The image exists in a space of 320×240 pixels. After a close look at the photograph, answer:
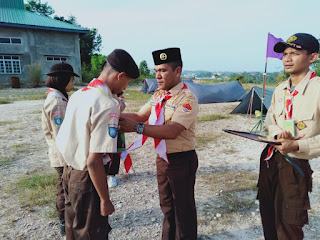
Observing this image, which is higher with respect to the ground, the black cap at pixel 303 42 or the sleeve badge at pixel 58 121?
the black cap at pixel 303 42

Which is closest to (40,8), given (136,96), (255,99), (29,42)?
(29,42)

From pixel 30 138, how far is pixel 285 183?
6.48 meters

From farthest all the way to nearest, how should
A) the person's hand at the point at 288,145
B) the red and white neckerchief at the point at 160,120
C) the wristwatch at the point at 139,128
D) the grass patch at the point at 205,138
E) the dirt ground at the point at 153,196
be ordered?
the grass patch at the point at 205,138 → the dirt ground at the point at 153,196 → the red and white neckerchief at the point at 160,120 → the wristwatch at the point at 139,128 → the person's hand at the point at 288,145

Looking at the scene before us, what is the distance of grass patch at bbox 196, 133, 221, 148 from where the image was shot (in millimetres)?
6234

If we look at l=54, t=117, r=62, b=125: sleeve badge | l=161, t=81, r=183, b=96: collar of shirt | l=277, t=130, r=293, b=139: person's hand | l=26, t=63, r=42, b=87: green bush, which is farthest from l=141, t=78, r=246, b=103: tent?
l=26, t=63, r=42, b=87: green bush

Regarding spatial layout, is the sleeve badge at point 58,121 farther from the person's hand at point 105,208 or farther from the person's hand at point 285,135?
the person's hand at point 285,135

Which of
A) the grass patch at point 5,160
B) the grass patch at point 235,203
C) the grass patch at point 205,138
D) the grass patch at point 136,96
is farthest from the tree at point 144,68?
the grass patch at point 235,203

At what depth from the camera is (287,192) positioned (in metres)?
2.03

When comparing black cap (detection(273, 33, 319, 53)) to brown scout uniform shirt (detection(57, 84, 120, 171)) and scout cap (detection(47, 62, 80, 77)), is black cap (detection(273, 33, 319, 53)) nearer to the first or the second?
brown scout uniform shirt (detection(57, 84, 120, 171))

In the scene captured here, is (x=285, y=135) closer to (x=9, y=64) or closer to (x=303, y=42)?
(x=303, y=42)

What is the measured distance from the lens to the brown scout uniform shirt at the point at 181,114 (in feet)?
7.01

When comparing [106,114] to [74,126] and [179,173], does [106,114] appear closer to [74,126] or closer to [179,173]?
[74,126]

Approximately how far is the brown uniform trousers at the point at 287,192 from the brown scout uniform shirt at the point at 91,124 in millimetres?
1481

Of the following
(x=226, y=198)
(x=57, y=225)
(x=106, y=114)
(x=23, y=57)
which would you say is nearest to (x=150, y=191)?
(x=226, y=198)
